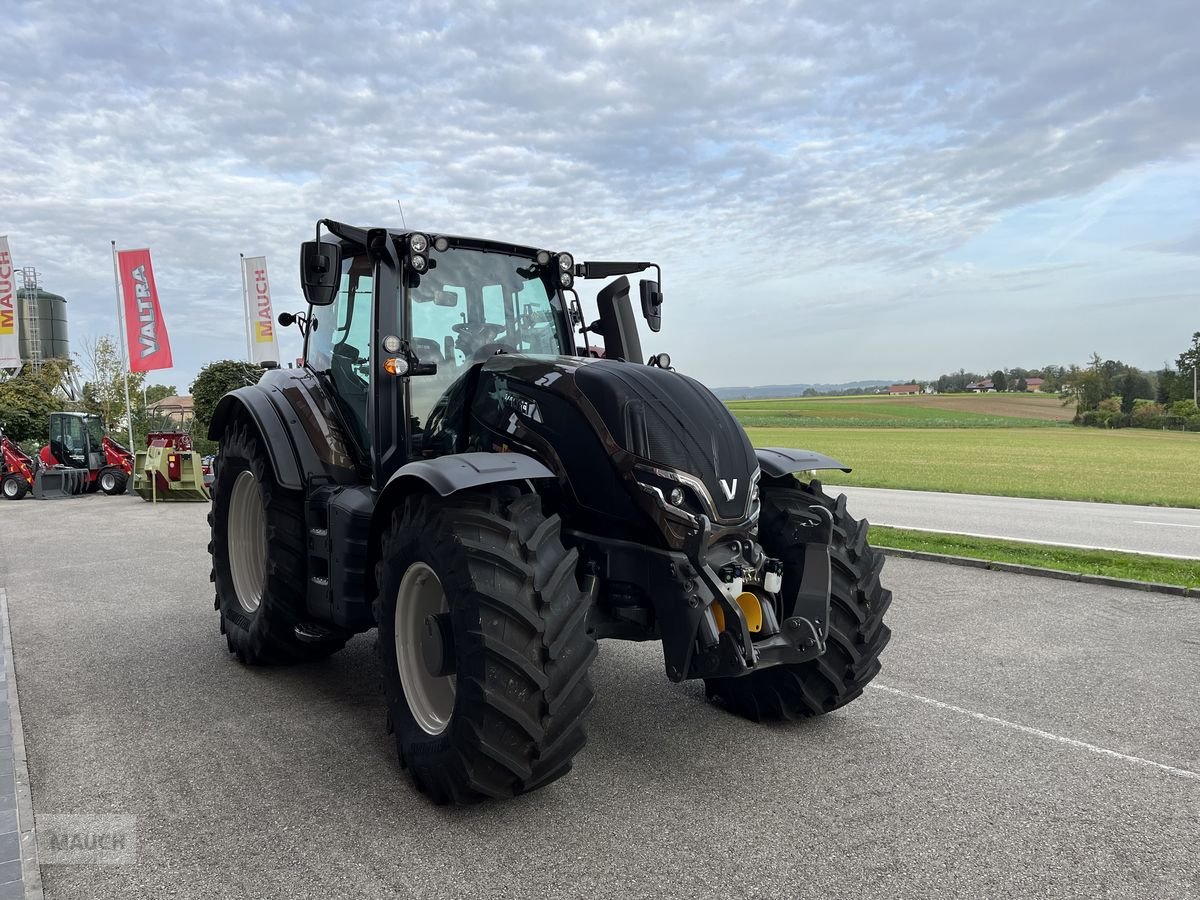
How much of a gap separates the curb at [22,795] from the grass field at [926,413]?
186 ft

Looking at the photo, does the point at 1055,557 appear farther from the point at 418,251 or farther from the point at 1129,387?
the point at 1129,387

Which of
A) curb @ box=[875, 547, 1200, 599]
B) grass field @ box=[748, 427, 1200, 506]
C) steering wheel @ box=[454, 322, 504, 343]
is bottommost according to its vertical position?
grass field @ box=[748, 427, 1200, 506]

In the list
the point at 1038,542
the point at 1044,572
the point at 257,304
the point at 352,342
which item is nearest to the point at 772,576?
the point at 352,342

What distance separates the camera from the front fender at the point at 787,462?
4559 mm

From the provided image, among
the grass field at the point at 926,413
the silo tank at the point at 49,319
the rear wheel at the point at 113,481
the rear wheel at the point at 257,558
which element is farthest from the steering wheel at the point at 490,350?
the silo tank at the point at 49,319

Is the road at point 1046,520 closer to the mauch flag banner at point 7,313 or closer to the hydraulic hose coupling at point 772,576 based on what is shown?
the hydraulic hose coupling at point 772,576

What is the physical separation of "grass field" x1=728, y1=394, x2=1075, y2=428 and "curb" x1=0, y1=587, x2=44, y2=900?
5684 cm

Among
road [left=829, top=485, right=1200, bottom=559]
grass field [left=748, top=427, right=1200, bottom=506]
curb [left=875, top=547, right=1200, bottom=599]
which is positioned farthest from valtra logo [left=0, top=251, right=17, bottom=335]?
curb [left=875, top=547, right=1200, bottom=599]

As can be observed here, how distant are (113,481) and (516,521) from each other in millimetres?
22399

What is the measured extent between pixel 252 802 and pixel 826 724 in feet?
9.04

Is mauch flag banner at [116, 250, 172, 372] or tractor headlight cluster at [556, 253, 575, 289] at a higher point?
mauch flag banner at [116, 250, 172, 372]

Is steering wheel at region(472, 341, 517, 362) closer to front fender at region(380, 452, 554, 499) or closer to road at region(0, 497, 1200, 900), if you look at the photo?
front fender at region(380, 452, 554, 499)

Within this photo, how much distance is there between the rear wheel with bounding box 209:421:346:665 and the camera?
5281 mm

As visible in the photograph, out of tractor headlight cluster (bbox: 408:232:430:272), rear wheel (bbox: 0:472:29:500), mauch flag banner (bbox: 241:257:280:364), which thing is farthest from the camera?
mauch flag banner (bbox: 241:257:280:364)
